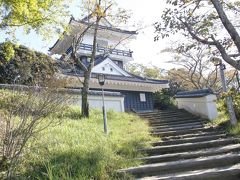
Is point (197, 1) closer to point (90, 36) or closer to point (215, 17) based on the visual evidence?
point (215, 17)

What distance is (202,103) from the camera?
13.2 metres

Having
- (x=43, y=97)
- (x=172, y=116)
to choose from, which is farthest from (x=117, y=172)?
(x=172, y=116)

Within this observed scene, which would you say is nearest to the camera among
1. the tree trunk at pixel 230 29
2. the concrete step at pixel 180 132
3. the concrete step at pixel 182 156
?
the tree trunk at pixel 230 29

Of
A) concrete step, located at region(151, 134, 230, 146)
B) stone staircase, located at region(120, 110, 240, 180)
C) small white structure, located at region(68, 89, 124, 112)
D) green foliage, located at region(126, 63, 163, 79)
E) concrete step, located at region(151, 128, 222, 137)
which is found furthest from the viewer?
green foliage, located at region(126, 63, 163, 79)

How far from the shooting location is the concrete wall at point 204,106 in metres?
12.4

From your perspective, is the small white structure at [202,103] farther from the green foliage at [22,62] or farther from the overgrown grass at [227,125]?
the green foliage at [22,62]

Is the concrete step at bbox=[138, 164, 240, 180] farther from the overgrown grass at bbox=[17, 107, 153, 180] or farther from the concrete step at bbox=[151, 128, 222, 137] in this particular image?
the concrete step at bbox=[151, 128, 222, 137]

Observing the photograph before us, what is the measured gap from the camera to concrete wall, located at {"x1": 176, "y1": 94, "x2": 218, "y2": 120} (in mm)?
12362

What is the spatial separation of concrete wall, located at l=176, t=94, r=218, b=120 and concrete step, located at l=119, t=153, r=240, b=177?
19.2 ft

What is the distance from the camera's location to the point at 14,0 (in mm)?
10109

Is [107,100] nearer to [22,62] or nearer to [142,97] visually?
[22,62]

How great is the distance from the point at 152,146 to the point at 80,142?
93.2 inches

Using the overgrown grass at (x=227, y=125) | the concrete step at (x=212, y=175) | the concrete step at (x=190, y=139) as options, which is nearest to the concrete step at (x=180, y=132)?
the overgrown grass at (x=227, y=125)

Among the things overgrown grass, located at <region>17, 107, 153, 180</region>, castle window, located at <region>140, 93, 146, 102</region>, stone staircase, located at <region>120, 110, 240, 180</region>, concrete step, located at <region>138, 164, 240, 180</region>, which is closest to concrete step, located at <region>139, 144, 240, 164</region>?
stone staircase, located at <region>120, 110, 240, 180</region>
